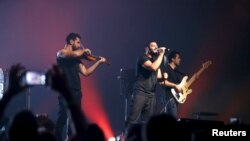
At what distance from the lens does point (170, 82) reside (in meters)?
8.47

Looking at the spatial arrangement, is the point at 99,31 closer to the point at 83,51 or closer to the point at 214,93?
the point at 214,93

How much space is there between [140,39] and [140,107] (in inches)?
138

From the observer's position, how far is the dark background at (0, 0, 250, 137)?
411 inches

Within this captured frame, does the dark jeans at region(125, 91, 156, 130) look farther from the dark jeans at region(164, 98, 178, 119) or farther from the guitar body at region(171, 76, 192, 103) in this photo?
the guitar body at region(171, 76, 192, 103)

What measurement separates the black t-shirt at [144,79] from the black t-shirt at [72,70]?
960 millimetres

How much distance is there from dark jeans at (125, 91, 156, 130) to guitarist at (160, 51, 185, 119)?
2.19 ft

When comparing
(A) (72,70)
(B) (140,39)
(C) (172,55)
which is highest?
(B) (140,39)

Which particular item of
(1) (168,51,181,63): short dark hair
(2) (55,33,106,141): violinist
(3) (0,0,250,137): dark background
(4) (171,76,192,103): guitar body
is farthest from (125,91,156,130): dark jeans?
(3) (0,0,250,137): dark background

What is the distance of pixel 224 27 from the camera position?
10609 millimetres

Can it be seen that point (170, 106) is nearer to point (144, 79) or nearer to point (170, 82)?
point (170, 82)

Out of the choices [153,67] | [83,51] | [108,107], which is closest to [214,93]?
[108,107]

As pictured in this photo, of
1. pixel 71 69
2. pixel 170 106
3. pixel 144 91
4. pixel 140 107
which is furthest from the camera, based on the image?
pixel 170 106

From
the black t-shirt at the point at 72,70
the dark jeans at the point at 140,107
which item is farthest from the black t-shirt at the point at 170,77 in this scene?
the black t-shirt at the point at 72,70

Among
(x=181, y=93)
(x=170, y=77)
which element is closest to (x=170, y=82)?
(x=170, y=77)
